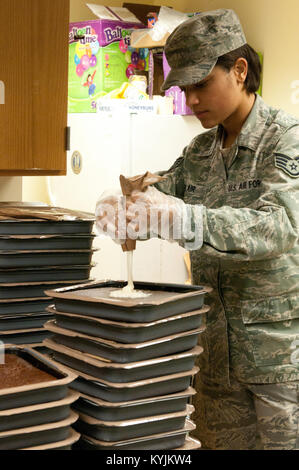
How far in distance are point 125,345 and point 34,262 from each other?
0.49 metres

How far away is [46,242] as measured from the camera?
1.52m

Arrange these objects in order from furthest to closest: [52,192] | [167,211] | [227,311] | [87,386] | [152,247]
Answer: [52,192], [152,247], [227,311], [167,211], [87,386]

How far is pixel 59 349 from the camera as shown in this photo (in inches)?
47.7

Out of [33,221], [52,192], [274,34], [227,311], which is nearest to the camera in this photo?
[33,221]

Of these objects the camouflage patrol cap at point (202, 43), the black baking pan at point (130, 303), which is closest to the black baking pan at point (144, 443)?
the black baking pan at point (130, 303)

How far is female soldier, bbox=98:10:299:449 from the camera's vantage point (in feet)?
5.22

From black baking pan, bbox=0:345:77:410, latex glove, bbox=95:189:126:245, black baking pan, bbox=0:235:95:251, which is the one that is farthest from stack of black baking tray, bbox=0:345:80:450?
black baking pan, bbox=0:235:95:251

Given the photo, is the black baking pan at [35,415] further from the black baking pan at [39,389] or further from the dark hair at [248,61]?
the dark hair at [248,61]

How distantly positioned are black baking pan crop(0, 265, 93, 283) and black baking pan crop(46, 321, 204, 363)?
272mm

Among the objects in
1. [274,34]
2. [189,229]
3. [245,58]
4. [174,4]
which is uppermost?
[174,4]

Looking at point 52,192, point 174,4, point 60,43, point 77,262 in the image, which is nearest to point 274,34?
point 174,4

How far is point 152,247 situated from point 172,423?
7.96 feet

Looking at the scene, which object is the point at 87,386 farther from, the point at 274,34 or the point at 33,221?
the point at 274,34

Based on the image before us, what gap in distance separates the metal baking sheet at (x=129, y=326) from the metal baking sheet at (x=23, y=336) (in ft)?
0.84
